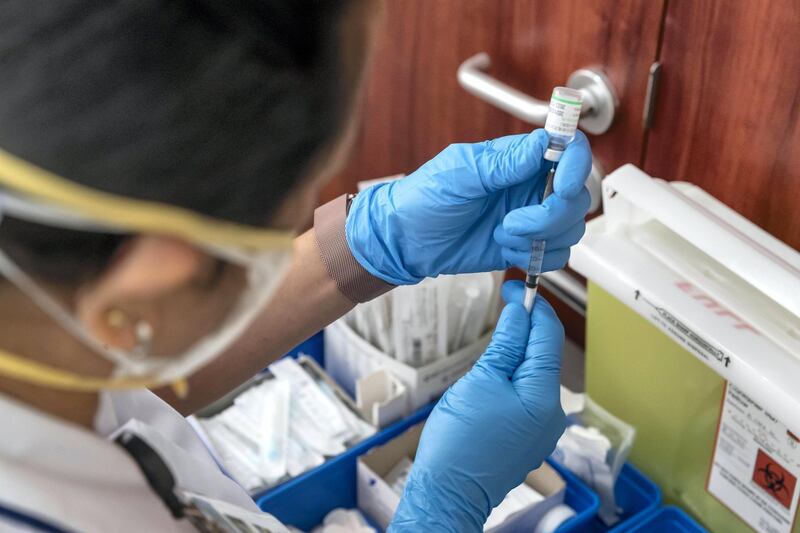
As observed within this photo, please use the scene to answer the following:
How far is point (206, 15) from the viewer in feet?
1.51

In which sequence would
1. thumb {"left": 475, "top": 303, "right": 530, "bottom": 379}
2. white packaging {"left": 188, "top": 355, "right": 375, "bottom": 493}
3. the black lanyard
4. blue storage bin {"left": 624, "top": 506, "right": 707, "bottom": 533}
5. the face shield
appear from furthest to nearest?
white packaging {"left": 188, "top": 355, "right": 375, "bottom": 493}, blue storage bin {"left": 624, "top": 506, "right": 707, "bottom": 533}, thumb {"left": 475, "top": 303, "right": 530, "bottom": 379}, the black lanyard, the face shield

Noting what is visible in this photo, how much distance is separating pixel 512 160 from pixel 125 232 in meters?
0.49

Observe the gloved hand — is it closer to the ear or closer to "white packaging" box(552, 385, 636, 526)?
"white packaging" box(552, 385, 636, 526)

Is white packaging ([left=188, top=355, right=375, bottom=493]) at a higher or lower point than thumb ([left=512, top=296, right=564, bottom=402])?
lower

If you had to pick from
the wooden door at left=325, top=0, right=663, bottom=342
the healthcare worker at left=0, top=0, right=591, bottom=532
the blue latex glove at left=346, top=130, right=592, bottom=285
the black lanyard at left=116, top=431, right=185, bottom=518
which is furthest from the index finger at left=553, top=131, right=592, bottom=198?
the black lanyard at left=116, top=431, right=185, bottom=518

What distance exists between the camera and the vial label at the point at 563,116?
0.80 metres

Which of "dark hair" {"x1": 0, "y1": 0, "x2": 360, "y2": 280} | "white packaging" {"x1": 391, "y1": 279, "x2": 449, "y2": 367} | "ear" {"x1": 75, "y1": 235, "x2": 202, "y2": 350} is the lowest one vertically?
"white packaging" {"x1": 391, "y1": 279, "x2": 449, "y2": 367}

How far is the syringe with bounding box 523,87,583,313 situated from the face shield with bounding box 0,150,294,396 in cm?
37

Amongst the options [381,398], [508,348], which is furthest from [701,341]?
[381,398]

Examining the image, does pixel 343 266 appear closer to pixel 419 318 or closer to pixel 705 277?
pixel 419 318

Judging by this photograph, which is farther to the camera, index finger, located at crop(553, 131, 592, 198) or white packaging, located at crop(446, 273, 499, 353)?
white packaging, located at crop(446, 273, 499, 353)

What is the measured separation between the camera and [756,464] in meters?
0.93

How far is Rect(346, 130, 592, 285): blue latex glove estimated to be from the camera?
0.86m

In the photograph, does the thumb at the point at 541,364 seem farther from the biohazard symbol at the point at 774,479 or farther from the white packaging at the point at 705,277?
the biohazard symbol at the point at 774,479
